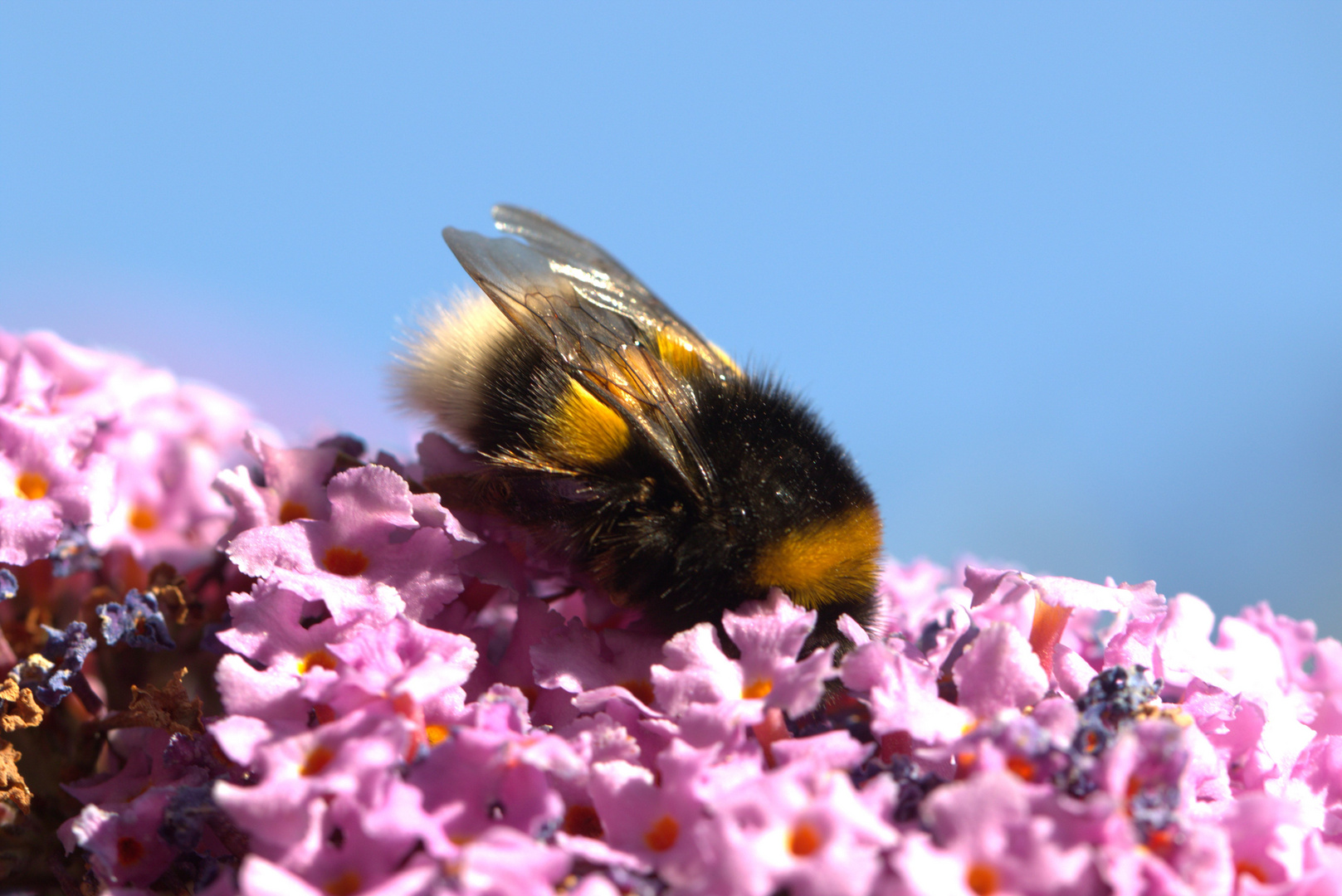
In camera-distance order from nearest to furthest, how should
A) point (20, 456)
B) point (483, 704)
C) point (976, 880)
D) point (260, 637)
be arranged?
point (976, 880)
point (483, 704)
point (260, 637)
point (20, 456)

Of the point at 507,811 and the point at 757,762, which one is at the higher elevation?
the point at 757,762

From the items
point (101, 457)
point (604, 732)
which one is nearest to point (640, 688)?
point (604, 732)

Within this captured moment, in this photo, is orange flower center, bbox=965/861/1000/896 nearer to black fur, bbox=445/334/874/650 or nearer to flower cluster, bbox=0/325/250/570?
black fur, bbox=445/334/874/650

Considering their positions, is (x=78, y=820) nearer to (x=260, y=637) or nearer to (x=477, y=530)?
(x=260, y=637)

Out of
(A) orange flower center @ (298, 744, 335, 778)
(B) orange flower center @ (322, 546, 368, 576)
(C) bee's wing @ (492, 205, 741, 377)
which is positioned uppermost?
(C) bee's wing @ (492, 205, 741, 377)

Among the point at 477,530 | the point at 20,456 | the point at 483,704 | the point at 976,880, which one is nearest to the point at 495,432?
the point at 477,530

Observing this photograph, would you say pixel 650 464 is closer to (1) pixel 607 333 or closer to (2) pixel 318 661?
(1) pixel 607 333

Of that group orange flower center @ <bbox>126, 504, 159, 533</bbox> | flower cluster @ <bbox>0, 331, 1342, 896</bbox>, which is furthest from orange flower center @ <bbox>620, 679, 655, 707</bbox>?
orange flower center @ <bbox>126, 504, 159, 533</bbox>
